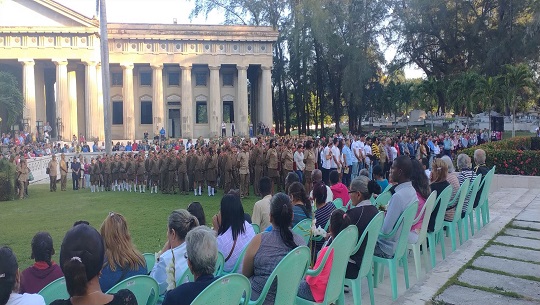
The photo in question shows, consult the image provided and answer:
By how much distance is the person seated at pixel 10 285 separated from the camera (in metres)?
2.84

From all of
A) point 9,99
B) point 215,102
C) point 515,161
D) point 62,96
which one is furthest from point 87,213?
point 215,102

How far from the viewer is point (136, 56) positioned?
4553 centimetres

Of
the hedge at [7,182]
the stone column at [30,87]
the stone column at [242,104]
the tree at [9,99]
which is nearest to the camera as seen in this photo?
the hedge at [7,182]

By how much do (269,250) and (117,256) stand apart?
1.22 metres

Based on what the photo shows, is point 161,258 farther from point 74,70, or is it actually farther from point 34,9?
point 74,70

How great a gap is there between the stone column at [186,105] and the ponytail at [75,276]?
44.3 metres

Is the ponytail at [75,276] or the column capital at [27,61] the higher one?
the column capital at [27,61]

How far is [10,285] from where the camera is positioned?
288cm

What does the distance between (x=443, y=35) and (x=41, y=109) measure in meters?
37.7

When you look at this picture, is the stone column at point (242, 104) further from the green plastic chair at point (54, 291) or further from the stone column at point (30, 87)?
the green plastic chair at point (54, 291)

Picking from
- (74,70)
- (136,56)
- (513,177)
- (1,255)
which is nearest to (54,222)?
(1,255)

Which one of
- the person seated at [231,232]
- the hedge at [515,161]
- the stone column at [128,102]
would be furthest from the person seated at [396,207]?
the stone column at [128,102]

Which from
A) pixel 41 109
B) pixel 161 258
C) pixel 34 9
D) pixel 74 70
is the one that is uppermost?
pixel 34 9

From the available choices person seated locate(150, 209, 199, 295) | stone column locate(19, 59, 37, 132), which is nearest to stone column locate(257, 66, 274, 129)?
stone column locate(19, 59, 37, 132)
